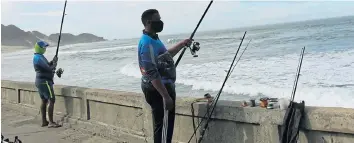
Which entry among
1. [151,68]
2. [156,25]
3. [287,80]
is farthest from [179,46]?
[287,80]

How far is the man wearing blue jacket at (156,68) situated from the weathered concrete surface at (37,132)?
6.42ft

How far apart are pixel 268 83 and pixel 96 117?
7614 millimetres

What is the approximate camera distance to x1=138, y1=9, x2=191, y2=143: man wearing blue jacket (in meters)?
3.56

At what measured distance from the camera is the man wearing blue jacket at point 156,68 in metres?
3.56

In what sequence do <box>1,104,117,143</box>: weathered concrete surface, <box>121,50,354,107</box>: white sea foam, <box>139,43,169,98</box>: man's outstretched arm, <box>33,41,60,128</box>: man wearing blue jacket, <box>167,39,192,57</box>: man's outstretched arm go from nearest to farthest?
<box>139,43,169,98</box>: man's outstretched arm
<box>167,39,192,57</box>: man's outstretched arm
<box>1,104,117,143</box>: weathered concrete surface
<box>33,41,60,128</box>: man wearing blue jacket
<box>121,50,354,107</box>: white sea foam

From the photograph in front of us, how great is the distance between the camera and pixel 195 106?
433 centimetres

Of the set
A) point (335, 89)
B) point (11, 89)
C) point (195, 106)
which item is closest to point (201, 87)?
point (335, 89)

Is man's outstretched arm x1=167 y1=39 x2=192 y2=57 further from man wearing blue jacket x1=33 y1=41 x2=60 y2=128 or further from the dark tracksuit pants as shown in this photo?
man wearing blue jacket x1=33 y1=41 x2=60 y2=128

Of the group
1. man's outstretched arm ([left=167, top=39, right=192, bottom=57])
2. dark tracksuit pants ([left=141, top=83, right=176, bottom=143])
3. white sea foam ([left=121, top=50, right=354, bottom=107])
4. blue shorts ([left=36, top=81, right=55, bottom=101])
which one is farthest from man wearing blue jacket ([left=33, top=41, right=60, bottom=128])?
white sea foam ([left=121, top=50, right=354, bottom=107])

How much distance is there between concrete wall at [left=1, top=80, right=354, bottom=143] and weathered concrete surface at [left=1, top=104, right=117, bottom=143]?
0.48 ft

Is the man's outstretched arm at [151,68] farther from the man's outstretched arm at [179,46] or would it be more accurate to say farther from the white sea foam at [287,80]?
the white sea foam at [287,80]

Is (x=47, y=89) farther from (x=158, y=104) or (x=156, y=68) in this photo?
(x=156, y=68)

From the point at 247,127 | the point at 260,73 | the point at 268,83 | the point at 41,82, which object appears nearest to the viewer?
the point at 247,127

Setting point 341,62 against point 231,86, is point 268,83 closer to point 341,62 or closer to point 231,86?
point 231,86
